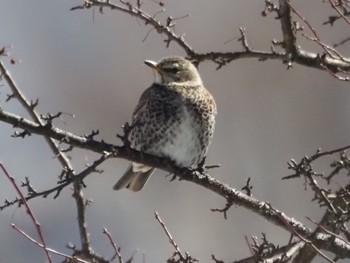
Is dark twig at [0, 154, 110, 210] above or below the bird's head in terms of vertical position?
below

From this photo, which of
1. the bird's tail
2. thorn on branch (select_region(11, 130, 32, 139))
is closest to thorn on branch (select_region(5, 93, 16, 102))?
thorn on branch (select_region(11, 130, 32, 139))

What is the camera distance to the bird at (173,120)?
5.68 meters

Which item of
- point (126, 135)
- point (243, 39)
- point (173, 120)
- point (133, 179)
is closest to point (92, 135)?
point (126, 135)

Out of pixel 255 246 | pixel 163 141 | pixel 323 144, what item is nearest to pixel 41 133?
pixel 255 246

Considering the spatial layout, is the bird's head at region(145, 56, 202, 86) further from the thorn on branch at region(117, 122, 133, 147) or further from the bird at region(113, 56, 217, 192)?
the thorn on branch at region(117, 122, 133, 147)

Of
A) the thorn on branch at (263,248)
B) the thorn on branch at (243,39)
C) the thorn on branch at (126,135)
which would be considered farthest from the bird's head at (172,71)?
the thorn on branch at (263,248)

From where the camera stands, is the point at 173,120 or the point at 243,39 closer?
the point at 243,39

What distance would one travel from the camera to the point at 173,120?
5.72m

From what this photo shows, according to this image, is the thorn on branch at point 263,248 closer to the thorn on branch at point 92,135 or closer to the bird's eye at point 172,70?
the thorn on branch at point 92,135

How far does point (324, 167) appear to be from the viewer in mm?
13047

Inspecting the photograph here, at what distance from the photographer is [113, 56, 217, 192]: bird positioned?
5.68 m

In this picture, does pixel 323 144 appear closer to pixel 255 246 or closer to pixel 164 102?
pixel 164 102

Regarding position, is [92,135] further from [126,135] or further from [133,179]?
[133,179]

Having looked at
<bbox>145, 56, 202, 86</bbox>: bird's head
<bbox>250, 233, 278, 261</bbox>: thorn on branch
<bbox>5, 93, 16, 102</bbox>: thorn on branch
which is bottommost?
<bbox>250, 233, 278, 261</bbox>: thorn on branch
